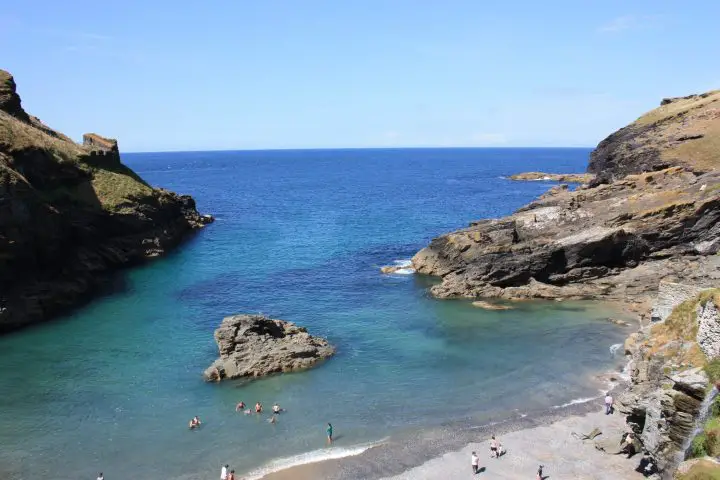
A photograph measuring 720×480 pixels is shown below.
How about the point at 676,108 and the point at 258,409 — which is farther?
the point at 676,108

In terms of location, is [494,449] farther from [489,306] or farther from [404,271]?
[404,271]

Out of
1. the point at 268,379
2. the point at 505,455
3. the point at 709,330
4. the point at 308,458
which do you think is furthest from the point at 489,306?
the point at 709,330

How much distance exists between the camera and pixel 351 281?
69.8 meters

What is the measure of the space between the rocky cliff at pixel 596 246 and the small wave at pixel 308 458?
3026 cm

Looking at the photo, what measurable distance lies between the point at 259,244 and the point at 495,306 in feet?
152

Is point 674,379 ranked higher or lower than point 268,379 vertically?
higher

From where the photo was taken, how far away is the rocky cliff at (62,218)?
5925 centimetres

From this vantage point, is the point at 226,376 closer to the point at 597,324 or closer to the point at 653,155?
the point at 597,324

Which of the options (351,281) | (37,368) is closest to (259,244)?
(351,281)

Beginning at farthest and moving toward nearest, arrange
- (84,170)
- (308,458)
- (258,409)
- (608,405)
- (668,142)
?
(668,142), (84,170), (258,409), (608,405), (308,458)

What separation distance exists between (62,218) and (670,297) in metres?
66.8

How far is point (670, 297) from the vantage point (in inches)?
1355

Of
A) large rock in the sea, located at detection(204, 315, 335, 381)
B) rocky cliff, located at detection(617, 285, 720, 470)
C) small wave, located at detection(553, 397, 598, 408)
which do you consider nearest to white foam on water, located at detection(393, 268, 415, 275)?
large rock in the sea, located at detection(204, 315, 335, 381)

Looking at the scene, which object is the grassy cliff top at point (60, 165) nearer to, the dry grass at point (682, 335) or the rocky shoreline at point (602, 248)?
the rocky shoreline at point (602, 248)
